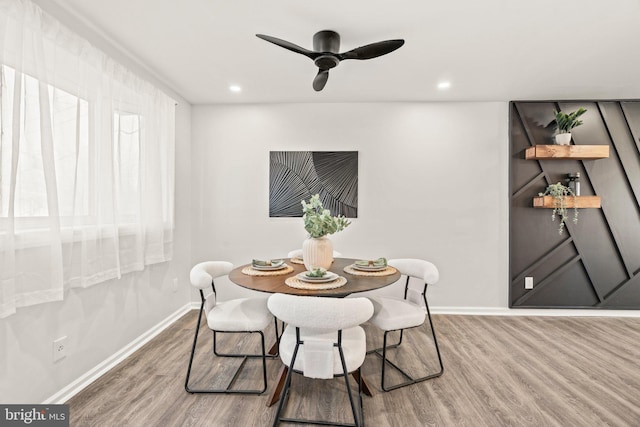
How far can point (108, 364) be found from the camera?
2.32 metres

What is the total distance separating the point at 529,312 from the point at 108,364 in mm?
4222

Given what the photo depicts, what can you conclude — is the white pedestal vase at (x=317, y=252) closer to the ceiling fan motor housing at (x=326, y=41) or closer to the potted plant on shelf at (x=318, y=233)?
the potted plant on shelf at (x=318, y=233)

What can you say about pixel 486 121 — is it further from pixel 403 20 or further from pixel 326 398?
pixel 326 398

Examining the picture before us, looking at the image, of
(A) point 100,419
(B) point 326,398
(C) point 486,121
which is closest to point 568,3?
(C) point 486,121

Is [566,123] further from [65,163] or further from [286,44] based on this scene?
[65,163]

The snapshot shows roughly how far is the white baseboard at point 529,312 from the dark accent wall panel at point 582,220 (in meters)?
0.06

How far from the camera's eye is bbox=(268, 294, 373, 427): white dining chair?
146 centimetres

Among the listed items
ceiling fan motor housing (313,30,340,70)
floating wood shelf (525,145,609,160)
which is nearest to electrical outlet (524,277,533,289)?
floating wood shelf (525,145,609,160)

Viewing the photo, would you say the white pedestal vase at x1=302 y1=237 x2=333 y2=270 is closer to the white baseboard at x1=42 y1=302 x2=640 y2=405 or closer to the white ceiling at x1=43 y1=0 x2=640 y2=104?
the white ceiling at x1=43 y1=0 x2=640 y2=104

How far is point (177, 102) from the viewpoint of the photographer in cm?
338

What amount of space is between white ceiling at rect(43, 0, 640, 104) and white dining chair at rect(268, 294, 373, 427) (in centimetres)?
175

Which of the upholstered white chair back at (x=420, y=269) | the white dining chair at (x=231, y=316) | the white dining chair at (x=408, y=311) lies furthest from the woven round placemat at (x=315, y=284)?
the upholstered white chair back at (x=420, y=269)

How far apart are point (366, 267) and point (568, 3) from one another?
2.08m

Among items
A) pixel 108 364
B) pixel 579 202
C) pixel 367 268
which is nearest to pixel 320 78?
pixel 367 268
